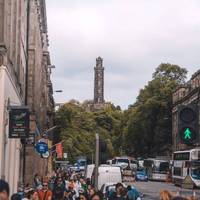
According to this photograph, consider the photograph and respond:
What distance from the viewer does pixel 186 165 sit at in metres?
68.2

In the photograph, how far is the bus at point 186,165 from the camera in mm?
65000

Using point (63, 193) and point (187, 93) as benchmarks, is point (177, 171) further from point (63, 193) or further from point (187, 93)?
point (63, 193)

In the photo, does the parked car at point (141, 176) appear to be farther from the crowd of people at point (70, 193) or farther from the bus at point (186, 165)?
the crowd of people at point (70, 193)

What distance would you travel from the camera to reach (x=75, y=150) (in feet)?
397

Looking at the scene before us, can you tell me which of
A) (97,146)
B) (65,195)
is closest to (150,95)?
(65,195)

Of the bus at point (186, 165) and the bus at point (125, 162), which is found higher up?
the bus at point (125, 162)

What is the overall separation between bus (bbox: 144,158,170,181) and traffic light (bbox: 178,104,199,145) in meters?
82.5

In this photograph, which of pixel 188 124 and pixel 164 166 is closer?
pixel 188 124

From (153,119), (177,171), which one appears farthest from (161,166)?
(153,119)

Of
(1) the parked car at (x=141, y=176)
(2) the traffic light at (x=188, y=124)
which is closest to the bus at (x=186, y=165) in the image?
(1) the parked car at (x=141, y=176)

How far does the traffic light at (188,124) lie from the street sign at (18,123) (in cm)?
1266

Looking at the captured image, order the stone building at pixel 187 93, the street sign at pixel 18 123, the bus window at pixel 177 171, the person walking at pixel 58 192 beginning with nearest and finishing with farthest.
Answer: the street sign at pixel 18 123 → the person walking at pixel 58 192 → the bus window at pixel 177 171 → the stone building at pixel 187 93

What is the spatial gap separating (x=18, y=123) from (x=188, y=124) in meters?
13.0

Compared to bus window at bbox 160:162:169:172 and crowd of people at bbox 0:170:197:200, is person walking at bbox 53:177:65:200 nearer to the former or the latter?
crowd of people at bbox 0:170:197:200
